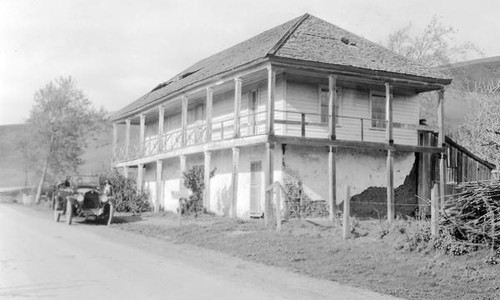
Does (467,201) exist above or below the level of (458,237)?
above

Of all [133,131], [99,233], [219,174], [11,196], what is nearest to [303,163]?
[219,174]

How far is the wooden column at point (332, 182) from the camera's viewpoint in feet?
62.7

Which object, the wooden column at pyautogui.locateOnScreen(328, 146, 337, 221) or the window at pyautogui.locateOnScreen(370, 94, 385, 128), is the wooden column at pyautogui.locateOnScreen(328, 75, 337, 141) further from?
the window at pyautogui.locateOnScreen(370, 94, 385, 128)

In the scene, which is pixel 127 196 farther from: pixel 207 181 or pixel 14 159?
pixel 14 159

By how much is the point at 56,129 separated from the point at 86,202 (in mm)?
30158

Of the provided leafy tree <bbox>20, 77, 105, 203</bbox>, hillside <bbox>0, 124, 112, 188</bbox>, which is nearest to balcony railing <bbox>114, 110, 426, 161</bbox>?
leafy tree <bbox>20, 77, 105, 203</bbox>

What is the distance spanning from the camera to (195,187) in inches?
922

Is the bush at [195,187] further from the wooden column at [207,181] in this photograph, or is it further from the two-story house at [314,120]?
the two-story house at [314,120]

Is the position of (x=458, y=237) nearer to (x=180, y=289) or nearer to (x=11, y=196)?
(x=180, y=289)

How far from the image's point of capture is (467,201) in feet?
34.1

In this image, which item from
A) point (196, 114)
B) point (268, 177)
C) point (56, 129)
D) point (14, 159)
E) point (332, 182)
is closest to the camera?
point (268, 177)

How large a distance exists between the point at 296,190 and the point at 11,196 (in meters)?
47.8

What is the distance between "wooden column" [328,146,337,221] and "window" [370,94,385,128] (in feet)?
14.0

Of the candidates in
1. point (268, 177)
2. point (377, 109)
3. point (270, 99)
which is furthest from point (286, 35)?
point (268, 177)
